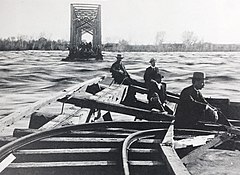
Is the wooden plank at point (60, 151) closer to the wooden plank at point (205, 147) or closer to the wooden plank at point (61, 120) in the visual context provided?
the wooden plank at point (205, 147)

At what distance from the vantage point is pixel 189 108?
10.6 feet

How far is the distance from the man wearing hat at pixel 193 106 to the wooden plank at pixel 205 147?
0.71 ft

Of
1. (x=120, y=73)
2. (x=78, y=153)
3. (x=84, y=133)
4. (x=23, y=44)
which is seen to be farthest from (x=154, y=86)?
(x=23, y=44)

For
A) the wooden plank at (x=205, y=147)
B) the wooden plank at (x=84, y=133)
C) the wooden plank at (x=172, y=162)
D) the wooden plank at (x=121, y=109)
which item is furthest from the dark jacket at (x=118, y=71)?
the wooden plank at (x=172, y=162)

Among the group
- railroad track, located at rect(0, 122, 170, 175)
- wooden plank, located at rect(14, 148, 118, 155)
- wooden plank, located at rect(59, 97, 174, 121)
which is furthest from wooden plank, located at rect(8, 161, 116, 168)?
wooden plank, located at rect(59, 97, 174, 121)

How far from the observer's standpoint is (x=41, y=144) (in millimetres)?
2885

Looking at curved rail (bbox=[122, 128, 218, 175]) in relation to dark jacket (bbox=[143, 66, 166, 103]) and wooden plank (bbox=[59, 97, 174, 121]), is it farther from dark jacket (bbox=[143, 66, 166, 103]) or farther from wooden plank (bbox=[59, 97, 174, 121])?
dark jacket (bbox=[143, 66, 166, 103])

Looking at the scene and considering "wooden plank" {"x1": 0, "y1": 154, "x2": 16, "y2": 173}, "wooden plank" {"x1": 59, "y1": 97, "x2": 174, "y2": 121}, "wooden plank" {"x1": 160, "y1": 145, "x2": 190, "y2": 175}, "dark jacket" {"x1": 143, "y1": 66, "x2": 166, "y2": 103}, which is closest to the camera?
"wooden plank" {"x1": 160, "y1": 145, "x2": 190, "y2": 175}

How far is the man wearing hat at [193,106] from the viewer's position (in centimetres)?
320

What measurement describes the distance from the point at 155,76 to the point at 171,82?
33.1 feet

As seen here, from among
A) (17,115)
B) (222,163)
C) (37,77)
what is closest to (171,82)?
(37,77)

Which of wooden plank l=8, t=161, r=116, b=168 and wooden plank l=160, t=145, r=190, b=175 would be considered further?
wooden plank l=8, t=161, r=116, b=168

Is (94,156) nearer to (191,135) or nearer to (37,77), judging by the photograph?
(191,135)

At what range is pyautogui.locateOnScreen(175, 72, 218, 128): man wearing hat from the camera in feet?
10.5
